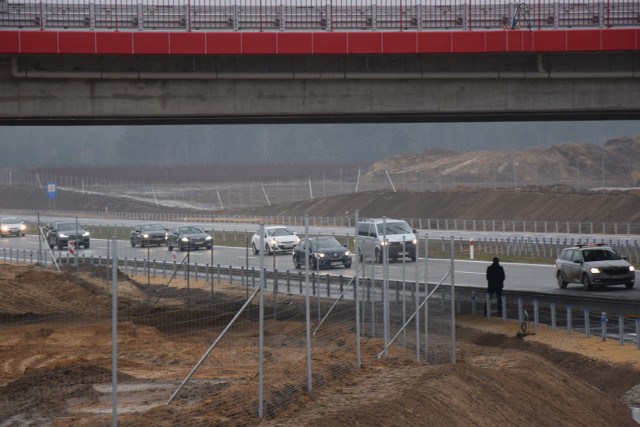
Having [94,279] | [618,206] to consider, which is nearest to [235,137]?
[618,206]

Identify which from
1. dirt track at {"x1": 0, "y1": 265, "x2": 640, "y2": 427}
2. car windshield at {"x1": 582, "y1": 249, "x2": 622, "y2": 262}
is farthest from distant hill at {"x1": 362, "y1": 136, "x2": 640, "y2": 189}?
dirt track at {"x1": 0, "y1": 265, "x2": 640, "y2": 427}

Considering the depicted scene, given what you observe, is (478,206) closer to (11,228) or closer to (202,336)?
(11,228)

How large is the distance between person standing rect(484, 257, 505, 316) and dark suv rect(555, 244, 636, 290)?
559cm

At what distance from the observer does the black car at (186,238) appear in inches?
1511

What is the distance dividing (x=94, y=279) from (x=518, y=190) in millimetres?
50626

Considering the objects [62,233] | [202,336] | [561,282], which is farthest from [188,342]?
[62,233]

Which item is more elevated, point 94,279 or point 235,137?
point 235,137

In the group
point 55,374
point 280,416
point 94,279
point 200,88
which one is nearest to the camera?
point 280,416

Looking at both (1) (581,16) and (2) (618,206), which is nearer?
(1) (581,16)

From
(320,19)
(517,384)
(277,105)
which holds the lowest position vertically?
(517,384)

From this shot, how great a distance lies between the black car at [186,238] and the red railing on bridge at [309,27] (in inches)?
401

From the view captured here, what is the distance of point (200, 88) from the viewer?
94.5 ft

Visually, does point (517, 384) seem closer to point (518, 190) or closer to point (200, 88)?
point (200, 88)

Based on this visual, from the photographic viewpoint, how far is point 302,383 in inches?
635
